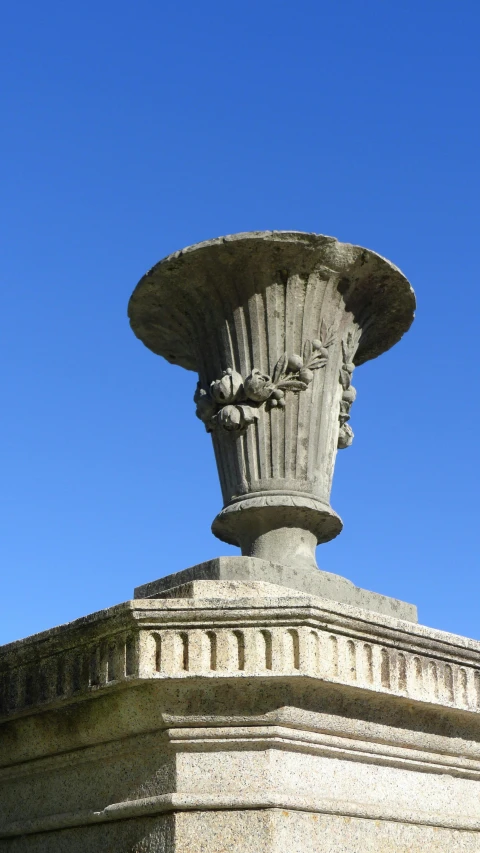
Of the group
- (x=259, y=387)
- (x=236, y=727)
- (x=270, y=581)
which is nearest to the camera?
(x=236, y=727)

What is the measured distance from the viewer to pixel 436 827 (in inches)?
192

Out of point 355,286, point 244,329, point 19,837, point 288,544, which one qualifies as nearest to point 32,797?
point 19,837

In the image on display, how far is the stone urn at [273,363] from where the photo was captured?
521 cm

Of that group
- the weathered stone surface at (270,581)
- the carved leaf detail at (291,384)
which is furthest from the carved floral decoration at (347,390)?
the weathered stone surface at (270,581)

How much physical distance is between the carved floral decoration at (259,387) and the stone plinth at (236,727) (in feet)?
3.39

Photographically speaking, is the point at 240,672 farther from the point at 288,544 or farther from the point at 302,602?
the point at 288,544

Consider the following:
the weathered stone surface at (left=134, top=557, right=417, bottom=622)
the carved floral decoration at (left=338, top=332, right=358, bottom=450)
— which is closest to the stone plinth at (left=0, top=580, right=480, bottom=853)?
the weathered stone surface at (left=134, top=557, right=417, bottom=622)

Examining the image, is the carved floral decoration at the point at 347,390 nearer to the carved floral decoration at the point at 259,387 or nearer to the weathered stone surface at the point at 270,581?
the carved floral decoration at the point at 259,387

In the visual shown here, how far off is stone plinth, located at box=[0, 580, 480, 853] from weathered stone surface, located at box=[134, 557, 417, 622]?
0.20 m

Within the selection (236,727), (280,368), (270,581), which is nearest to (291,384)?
(280,368)

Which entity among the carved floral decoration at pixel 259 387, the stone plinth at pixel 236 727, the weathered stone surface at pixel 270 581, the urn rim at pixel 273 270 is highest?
Answer: the urn rim at pixel 273 270

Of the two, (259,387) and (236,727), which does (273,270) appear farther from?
(236,727)

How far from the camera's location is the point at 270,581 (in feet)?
15.7

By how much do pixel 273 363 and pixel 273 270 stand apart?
0.43m
